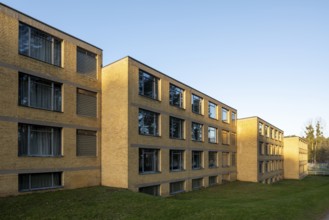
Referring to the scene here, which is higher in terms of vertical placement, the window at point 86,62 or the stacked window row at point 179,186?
the window at point 86,62

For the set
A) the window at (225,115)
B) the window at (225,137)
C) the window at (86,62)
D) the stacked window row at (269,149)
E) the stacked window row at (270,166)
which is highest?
the window at (86,62)

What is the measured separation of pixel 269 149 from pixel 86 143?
3817cm

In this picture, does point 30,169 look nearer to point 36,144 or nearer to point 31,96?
point 36,144

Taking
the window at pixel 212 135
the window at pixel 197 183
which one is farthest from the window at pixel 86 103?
the window at pixel 212 135

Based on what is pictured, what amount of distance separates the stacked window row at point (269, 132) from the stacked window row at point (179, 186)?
1422 centimetres

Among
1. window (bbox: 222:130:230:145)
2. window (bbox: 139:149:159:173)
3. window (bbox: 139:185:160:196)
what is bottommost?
window (bbox: 139:185:160:196)

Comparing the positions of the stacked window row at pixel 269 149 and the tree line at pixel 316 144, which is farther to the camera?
the tree line at pixel 316 144

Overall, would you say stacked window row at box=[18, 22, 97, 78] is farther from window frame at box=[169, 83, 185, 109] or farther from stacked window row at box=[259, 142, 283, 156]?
stacked window row at box=[259, 142, 283, 156]

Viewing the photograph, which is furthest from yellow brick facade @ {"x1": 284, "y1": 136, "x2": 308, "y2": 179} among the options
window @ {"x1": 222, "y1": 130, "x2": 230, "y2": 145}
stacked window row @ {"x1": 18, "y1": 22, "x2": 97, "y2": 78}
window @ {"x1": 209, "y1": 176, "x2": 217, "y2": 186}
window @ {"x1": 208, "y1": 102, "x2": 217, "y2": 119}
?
stacked window row @ {"x1": 18, "y1": 22, "x2": 97, "y2": 78}

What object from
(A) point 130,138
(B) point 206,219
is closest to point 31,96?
(A) point 130,138

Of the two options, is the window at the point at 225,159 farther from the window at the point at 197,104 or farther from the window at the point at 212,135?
the window at the point at 197,104

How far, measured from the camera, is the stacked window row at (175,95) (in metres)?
23.1

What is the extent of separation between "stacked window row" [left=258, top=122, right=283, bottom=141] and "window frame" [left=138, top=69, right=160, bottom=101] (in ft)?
81.6

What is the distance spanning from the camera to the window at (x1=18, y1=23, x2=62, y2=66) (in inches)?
695
